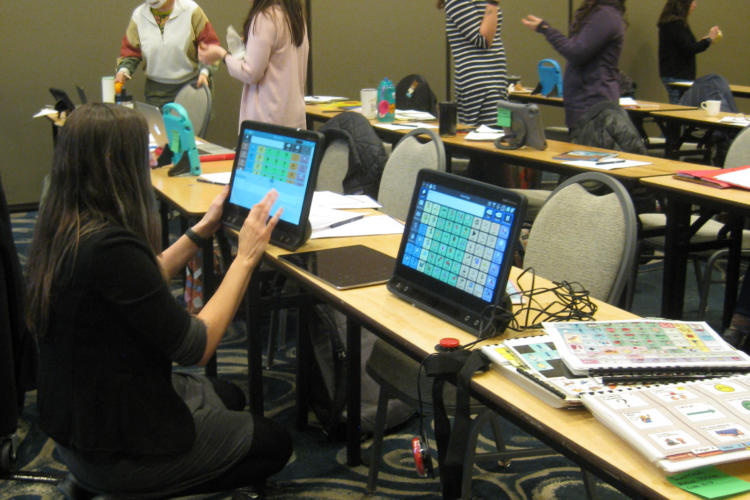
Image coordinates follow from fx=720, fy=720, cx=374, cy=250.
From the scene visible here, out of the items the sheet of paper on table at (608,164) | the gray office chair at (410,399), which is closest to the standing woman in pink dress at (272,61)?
the sheet of paper on table at (608,164)

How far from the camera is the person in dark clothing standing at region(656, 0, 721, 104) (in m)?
6.37

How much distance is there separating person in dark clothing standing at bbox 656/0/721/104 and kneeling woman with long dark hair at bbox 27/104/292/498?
5993mm

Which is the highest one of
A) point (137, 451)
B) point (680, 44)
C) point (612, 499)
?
point (680, 44)

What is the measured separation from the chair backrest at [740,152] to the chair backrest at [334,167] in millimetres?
1614

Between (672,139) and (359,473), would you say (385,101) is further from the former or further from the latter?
(359,473)

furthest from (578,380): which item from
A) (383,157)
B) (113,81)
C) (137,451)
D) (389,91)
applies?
(113,81)

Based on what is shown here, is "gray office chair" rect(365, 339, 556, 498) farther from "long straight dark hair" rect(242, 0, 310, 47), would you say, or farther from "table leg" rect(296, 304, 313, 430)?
"long straight dark hair" rect(242, 0, 310, 47)

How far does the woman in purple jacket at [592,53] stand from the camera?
3.48 metres

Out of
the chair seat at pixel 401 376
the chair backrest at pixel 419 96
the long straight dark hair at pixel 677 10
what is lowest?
the chair seat at pixel 401 376

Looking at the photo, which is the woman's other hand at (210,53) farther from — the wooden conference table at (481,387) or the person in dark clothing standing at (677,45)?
the person in dark clothing standing at (677,45)

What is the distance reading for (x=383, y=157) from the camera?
2.85m

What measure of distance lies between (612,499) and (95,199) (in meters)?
1.55

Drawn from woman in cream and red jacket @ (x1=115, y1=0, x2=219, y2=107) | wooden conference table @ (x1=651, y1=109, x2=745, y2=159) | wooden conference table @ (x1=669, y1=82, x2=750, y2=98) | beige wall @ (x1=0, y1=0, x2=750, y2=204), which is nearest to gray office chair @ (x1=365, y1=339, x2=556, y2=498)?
wooden conference table @ (x1=651, y1=109, x2=745, y2=159)

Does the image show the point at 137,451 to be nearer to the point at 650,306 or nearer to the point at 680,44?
the point at 650,306
